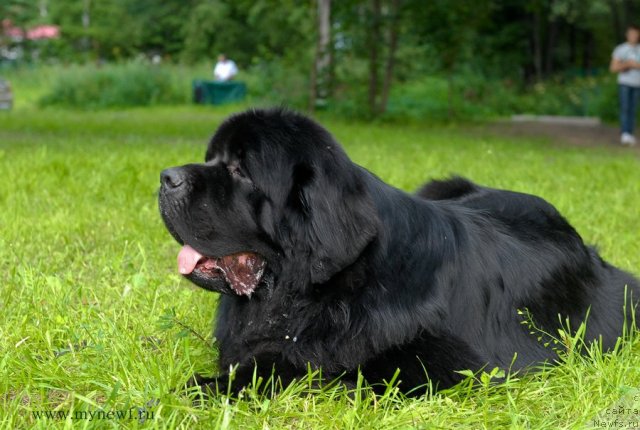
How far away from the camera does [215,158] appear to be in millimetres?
2912

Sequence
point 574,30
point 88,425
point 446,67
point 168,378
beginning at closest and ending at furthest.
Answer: point 88,425
point 168,378
point 446,67
point 574,30

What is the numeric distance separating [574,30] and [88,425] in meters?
35.3

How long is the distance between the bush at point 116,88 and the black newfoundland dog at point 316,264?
943 inches

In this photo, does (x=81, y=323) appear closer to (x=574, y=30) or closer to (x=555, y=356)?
(x=555, y=356)

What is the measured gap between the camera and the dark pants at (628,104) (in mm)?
13891

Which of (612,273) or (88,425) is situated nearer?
(88,425)

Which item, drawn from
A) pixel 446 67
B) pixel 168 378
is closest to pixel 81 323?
pixel 168 378

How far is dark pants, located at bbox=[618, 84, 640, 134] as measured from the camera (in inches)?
547

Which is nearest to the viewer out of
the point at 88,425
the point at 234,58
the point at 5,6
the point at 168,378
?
the point at 88,425

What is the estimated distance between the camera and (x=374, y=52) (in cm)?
1911

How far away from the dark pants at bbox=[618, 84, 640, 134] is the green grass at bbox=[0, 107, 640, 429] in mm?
6338

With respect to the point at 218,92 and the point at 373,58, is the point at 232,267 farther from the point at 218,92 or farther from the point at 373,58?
the point at 218,92

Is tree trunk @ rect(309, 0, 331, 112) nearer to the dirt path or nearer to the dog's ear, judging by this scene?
the dirt path

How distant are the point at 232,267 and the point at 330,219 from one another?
1.48 feet
